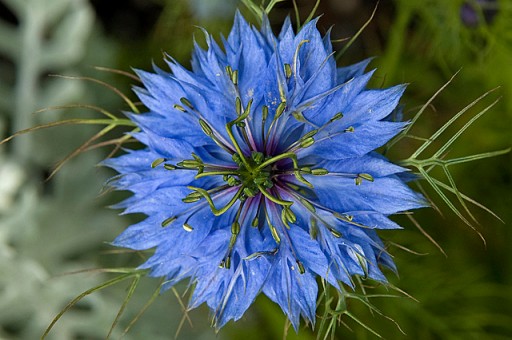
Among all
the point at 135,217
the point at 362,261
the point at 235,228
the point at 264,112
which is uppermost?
the point at 135,217

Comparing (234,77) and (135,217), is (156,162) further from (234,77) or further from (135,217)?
(135,217)

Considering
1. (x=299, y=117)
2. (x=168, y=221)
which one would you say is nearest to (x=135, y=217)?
(x=168, y=221)

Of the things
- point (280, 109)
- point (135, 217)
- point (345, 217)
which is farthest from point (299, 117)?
Result: point (135, 217)

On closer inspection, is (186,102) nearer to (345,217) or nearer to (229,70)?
(229,70)

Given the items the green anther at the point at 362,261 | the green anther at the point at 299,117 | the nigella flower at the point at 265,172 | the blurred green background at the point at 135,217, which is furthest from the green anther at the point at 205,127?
the blurred green background at the point at 135,217

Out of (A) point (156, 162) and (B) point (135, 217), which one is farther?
(B) point (135, 217)

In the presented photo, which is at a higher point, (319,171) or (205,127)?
(205,127)

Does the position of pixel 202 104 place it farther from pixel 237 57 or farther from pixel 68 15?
pixel 68 15

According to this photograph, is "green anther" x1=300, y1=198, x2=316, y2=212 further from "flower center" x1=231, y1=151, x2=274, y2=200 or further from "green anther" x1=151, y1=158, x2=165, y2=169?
"green anther" x1=151, y1=158, x2=165, y2=169
